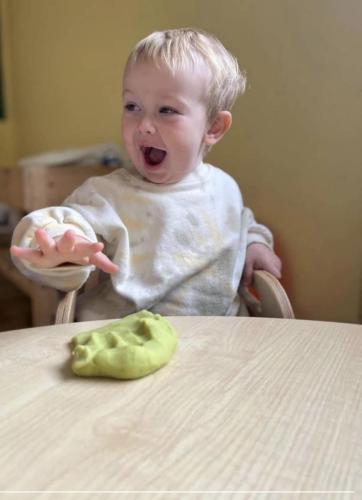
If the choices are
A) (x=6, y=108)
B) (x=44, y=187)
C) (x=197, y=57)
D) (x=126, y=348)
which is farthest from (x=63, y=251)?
(x=6, y=108)

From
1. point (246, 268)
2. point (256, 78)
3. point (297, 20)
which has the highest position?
point (297, 20)

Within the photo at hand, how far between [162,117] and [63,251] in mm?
332

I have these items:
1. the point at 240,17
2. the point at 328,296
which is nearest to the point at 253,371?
the point at 328,296

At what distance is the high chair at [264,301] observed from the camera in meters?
0.81

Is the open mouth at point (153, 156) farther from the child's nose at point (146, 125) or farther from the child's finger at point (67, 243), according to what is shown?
the child's finger at point (67, 243)

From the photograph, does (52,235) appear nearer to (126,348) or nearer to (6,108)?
(126,348)

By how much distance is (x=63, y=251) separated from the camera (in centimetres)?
66

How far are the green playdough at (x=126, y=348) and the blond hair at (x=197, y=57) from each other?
0.42m

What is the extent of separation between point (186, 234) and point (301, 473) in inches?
23.1

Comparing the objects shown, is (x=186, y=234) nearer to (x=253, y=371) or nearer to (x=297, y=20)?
(x=253, y=371)

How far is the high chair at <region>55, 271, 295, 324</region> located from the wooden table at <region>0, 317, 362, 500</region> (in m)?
0.12

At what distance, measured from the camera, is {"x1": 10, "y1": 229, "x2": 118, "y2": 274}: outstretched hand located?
66 cm

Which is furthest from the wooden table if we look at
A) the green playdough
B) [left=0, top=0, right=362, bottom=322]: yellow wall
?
[left=0, top=0, right=362, bottom=322]: yellow wall

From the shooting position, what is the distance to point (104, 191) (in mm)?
950
